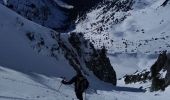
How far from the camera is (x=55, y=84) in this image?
111ft

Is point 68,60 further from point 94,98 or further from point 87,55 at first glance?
point 94,98

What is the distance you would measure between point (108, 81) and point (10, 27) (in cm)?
2721

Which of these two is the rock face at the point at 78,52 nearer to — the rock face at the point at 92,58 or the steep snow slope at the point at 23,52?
the rock face at the point at 92,58

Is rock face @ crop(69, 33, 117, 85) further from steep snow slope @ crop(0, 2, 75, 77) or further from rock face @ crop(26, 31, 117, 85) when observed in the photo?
steep snow slope @ crop(0, 2, 75, 77)

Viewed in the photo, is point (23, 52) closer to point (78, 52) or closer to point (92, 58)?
point (78, 52)

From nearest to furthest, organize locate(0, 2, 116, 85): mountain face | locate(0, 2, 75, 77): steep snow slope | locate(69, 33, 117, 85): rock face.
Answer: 1. locate(0, 2, 75, 77): steep snow slope
2. locate(0, 2, 116, 85): mountain face
3. locate(69, 33, 117, 85): rock face

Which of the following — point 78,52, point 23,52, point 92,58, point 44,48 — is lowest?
point 92,58

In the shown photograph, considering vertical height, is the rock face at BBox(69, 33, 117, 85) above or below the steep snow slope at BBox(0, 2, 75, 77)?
below

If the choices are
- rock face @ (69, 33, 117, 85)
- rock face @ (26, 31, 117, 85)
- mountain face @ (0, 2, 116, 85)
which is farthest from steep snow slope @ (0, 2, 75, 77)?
rock face @ (69, 33, 117, 85)

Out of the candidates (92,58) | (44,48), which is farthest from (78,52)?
(44,48)

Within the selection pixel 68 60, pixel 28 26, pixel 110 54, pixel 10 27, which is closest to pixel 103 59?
pixel 68 60

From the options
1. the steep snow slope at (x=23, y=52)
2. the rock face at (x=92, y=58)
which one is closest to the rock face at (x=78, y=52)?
the rock face at (x=92, y=58)

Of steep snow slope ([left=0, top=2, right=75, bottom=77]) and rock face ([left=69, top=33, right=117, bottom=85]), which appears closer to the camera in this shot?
steep snow slope ([left=0, top=2, right=75, bottom=77])

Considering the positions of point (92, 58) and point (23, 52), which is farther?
point (92, 58)
